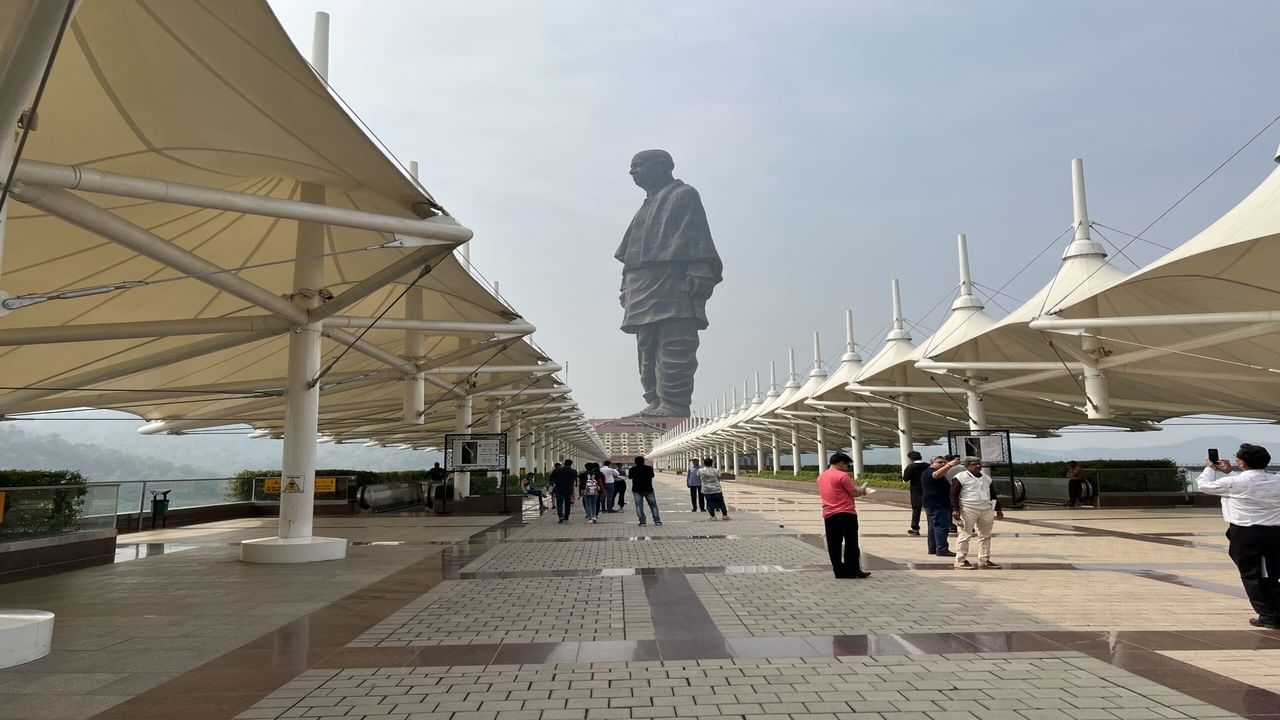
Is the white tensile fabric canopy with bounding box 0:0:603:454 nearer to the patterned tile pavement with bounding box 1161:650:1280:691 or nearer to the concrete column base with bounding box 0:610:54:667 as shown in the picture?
the concrete column base with bounding box 0:610:54:667

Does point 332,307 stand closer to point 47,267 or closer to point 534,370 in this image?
point 47,267

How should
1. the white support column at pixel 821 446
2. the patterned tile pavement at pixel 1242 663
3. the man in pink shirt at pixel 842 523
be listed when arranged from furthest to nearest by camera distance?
the white support column at pixel 821 446, the man in pink shirt at pixel 842 523, the patterned tile pavement at pixel 1242 663

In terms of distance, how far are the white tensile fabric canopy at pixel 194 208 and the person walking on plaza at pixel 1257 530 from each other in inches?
345

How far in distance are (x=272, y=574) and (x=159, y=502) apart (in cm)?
1038

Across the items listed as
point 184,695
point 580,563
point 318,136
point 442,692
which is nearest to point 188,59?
point 318,136

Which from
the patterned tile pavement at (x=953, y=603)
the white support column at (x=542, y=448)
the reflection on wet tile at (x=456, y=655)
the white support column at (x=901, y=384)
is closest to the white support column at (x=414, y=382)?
the patterned tile pavement at (x=953, y=603)

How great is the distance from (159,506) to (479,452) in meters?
7.63

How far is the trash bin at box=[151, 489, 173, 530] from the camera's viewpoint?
1808 centimetres

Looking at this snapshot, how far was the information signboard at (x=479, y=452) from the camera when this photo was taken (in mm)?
20656

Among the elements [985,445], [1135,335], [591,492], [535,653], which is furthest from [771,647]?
[1135,335]

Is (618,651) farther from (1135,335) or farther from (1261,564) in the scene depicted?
(1135,335)

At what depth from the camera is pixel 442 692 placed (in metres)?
4.64

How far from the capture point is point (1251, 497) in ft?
→ 21.0

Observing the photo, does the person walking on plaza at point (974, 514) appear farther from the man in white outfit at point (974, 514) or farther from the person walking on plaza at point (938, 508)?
the person walking on plaza at point (938, 508)
